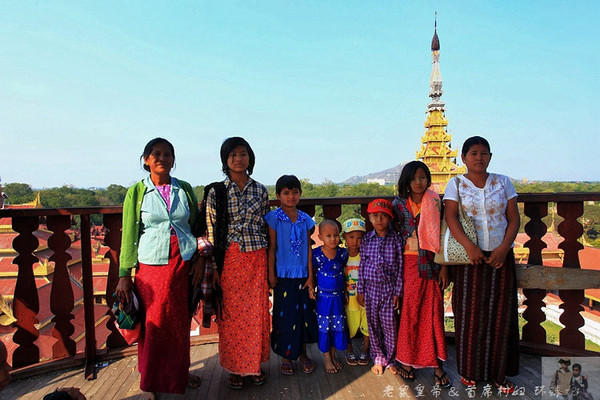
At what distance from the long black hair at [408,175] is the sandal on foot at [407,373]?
126 centimetres

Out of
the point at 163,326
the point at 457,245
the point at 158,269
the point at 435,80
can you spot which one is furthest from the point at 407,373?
the point at 435,80

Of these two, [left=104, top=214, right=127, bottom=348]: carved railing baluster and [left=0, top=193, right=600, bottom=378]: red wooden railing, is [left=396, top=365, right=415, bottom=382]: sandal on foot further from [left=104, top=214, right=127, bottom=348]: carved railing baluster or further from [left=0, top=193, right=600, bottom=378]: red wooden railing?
[left=104, top=214, right=127, bottom=348]: carved railing baluster

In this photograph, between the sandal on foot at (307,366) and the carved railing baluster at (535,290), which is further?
the carved railing baluster at (535,290)

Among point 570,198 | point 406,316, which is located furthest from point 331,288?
point 570,198

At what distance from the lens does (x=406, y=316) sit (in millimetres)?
2605

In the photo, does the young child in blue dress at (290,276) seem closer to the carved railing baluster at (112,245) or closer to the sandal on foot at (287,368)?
the sandal on foot at (287,368)

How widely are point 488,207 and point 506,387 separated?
4.03 ft

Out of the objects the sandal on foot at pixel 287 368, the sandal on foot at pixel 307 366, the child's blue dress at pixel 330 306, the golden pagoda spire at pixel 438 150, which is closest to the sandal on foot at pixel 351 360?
the child's blue dress at pixel 330 306

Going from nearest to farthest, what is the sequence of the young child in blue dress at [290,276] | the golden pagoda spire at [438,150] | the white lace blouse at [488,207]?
the white lace blouse at [488,207] → the young child in blue dress at [290,276] → the golden pagoda spire at [438,150]

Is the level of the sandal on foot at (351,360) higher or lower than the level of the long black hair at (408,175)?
lower

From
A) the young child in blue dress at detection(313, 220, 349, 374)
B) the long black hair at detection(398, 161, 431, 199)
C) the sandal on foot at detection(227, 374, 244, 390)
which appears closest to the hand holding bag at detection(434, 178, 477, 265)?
the long black hair at detection(398, 161, 431, 199)

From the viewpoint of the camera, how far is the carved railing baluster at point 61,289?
9.00 feet

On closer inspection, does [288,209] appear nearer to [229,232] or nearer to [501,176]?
[229,232]

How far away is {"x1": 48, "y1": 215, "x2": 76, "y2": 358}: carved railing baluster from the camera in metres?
2.74
